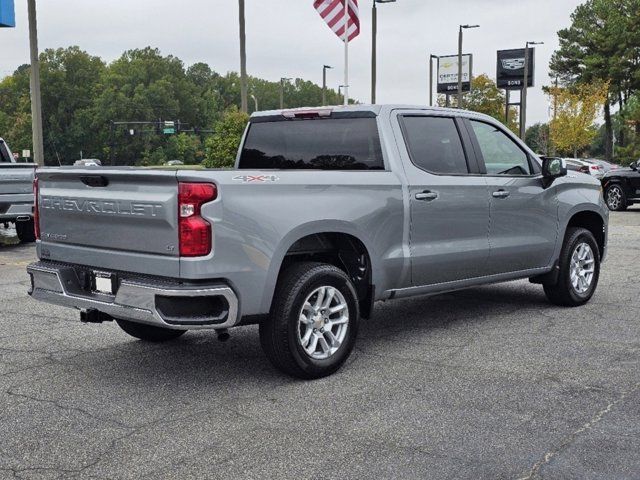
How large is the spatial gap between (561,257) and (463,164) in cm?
167

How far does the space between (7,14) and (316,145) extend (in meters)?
17.8

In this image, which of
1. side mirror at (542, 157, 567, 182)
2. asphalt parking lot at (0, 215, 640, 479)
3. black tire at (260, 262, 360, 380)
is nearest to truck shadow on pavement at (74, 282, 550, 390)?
asphalt parking lot at (0, 215, 640, 479)

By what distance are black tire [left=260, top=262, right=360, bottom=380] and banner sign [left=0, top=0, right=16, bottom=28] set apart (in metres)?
18.6

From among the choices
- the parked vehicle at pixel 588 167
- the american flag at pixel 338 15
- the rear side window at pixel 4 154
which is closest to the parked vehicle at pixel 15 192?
the rear side window at pixel 4 154

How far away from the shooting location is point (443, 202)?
6.33m

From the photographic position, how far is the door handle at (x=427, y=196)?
613cm

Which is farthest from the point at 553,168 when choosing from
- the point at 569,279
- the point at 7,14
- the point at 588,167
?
the point at 588,167

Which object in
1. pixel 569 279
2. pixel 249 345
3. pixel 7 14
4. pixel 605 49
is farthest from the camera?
pixel 605 49

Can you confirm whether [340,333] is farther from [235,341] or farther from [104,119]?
[104,119]

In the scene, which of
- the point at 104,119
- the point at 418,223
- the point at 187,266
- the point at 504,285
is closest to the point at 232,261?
the point at 187,266

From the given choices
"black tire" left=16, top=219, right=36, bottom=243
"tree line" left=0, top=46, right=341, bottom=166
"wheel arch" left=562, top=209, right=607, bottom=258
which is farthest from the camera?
A: "tree line" left=0, top=46, right=341, bottom=166

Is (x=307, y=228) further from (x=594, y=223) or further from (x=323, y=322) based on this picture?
(x=594, y=223)

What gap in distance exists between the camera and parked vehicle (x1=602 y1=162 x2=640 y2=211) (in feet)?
70.9

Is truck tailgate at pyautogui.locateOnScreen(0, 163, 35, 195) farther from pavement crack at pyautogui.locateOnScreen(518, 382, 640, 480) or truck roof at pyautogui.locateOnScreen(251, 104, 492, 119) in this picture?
pavement crack at pyautogui.locateOnScreen(518, 382, 640, 480)
